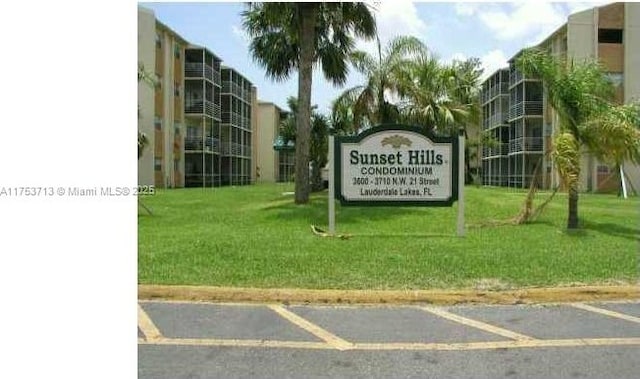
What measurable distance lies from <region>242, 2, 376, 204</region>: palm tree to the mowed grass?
14.0 feet

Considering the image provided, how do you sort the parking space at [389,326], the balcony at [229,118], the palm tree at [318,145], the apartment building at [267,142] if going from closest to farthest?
the parking space at [389,326], the palm tree at [318,145], the balcony at [229,118], the apartment building at [267,142]

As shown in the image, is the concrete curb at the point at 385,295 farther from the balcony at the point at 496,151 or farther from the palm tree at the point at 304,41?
the balcony at the point at 496,151

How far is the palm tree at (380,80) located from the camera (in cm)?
2050

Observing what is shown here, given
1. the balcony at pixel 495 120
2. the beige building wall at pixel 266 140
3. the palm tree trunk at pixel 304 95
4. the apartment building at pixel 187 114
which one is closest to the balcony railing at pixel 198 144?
the apartment building at pixel 187 114

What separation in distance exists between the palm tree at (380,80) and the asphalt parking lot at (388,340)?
15091 millimetres

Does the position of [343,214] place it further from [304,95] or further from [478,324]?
[478,324]

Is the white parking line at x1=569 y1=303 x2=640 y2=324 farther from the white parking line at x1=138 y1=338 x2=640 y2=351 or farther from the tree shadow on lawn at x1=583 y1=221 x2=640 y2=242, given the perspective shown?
the tree shadow on lawn at x1=583 y1=221 x2=640 y2=242

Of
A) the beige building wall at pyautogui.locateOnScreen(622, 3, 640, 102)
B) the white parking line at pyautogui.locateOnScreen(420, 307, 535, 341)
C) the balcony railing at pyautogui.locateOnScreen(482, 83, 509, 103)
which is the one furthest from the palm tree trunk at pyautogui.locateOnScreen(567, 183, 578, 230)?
the balcony railing at pyautogui.locateOnScreen(482, 83, 509, 103)

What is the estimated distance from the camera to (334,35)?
758 inches

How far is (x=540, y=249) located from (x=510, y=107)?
37.4m

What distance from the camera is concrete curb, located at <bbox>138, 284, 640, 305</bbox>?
617cm

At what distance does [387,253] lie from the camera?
8.49 metres

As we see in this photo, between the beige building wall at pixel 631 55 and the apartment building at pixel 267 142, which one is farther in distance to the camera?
the apartment building at pixel 267 142

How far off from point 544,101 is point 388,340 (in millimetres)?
22914
